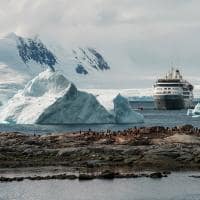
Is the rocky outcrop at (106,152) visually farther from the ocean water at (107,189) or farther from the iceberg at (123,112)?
the iceberg at (123,112)

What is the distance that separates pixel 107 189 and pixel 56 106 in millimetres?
50727

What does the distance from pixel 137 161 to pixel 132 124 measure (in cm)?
4944

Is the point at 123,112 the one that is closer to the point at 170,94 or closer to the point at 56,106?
the point at 56,106

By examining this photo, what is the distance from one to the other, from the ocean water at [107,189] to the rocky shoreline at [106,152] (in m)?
2.14

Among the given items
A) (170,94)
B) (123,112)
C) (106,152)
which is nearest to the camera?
(106,152)

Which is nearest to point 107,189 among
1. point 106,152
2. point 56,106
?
point 106,152

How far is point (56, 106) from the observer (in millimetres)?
99375

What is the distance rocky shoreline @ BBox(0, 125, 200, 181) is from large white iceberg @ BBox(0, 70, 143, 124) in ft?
80.5

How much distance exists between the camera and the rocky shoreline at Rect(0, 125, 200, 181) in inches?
2311

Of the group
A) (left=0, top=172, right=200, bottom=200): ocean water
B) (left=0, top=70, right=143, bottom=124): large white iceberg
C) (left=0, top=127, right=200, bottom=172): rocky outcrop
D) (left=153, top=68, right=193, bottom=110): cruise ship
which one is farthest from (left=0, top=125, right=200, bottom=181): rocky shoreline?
(left=153, top=68, right=193, bottom=110): cruise ship

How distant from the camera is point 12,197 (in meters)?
46.0

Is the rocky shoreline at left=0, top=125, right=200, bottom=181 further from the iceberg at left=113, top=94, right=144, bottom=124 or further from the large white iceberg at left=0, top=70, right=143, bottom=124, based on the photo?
the iceberg at left=113, top=94, right=144, bottom=124

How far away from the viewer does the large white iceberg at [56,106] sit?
9900 centimetres

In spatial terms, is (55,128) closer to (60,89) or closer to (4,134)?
(60,89)
